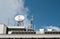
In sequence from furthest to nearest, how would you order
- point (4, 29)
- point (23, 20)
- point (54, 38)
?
point (23, 20)
point (4, 29)
point (54, 38)

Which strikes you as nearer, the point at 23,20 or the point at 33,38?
the point at 33,38

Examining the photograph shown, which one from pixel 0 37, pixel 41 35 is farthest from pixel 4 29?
pixel 41 35

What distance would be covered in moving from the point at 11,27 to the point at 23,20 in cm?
497

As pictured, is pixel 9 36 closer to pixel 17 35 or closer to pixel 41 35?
pixel 17 35

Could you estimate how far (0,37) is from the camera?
152 ft

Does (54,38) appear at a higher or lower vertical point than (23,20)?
lower

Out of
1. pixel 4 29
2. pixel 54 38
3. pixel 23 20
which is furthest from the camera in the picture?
pixel 23 20

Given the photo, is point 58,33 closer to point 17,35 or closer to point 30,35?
point 30,35

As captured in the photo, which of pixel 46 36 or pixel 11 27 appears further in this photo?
pixel 11 27

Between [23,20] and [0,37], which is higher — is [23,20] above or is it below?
above

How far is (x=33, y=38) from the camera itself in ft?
151

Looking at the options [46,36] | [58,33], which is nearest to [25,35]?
[46,36]

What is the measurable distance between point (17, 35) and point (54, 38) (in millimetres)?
9283

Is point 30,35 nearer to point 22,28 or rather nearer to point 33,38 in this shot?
point 33,38
